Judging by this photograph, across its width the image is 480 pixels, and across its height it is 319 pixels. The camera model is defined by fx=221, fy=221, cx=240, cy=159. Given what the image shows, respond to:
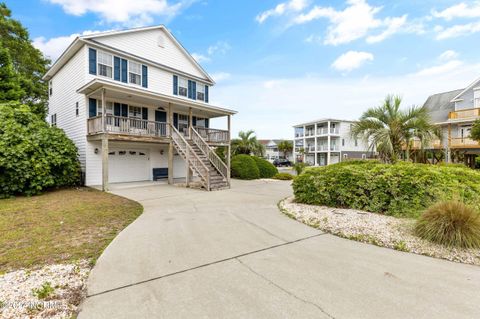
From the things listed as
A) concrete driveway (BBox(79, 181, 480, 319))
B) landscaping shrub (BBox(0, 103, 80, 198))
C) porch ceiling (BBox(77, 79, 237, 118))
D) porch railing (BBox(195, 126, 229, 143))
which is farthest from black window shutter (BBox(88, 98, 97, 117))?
concrete driveway (BBox(79, 181, 480, 319))

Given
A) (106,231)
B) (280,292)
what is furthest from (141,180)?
(280,292)

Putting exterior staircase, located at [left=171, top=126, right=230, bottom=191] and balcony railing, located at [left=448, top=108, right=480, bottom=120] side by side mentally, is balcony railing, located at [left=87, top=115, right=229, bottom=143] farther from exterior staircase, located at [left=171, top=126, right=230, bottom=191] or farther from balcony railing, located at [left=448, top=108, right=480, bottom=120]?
balcony railing, located at [left=448, top=108, right=480, bottom=120]

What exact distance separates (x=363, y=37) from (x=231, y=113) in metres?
8.77

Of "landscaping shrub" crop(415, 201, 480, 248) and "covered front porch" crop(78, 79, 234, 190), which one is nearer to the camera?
"landscaping shrub" crop(415, 201, 480, 248)

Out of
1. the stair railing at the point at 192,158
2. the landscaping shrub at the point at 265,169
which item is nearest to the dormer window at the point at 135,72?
the stair railing at the point at 192,158

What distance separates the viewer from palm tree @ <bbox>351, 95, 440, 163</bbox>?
764 cm

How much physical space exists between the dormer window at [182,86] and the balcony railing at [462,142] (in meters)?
23.5

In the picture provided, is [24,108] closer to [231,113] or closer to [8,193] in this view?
[8,193]

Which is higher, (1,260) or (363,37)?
(363,37)

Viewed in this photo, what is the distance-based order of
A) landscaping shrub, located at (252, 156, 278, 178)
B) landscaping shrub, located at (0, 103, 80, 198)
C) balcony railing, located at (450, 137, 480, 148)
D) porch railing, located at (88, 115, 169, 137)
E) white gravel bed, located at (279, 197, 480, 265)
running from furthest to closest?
balcony railing, located at (450, 137, 480, 148)
landscaping shrub, located at (252, 156, 278, 178)
porch railing, located at (88, 115, 169, 137)
landscaping shrub, located at (0, 103, 80, 198)
white gravel bed, located at (279, 197, 480, 265)

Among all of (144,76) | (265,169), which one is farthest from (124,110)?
(265,169)

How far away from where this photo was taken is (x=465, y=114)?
19984 millimetres

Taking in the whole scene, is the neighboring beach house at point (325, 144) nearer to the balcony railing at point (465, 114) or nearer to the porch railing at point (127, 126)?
→ the balcony railing at point (465, 114)

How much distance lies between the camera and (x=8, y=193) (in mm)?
8922
